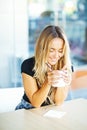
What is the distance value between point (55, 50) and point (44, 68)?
0.47 feet

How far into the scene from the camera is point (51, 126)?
1409 mm

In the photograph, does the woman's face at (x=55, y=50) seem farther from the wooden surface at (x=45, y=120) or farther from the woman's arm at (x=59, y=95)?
the wooden surface at (x=45, y=120)

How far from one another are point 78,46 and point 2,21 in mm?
1883

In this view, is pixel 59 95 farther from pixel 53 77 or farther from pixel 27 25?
pixel 27 25

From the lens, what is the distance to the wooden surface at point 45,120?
4.58 feet

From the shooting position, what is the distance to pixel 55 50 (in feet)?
5.96

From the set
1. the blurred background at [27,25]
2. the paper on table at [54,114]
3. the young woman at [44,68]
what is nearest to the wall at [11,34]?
the blurred background at [27,25]

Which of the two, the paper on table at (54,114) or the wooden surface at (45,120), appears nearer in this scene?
the wooden surface at (45,120)

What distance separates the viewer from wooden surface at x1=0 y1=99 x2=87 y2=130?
140 centimetres

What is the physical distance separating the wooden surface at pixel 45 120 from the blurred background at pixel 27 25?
6.65ft

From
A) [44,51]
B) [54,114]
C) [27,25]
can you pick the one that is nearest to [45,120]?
[54,114]

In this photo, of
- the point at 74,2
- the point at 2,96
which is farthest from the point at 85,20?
the point at 2,96

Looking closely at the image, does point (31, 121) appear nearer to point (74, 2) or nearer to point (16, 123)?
point (16, 123)

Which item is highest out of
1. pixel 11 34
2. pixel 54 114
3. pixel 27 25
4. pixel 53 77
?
pixel 27 25
